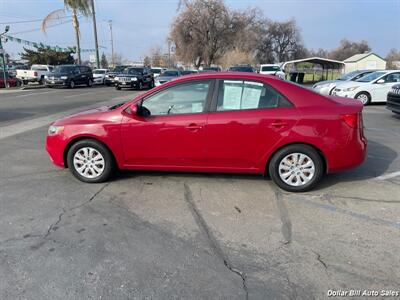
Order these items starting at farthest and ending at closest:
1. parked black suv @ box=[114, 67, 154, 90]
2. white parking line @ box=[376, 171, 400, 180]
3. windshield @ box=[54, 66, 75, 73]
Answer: windshield @ box=[54, 66, 75, 73], parked black suv @ box=[114, 67, 154, 90], white parking line @ box=[376, 171, 400, 180]

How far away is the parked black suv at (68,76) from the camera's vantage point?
2372 centimetres

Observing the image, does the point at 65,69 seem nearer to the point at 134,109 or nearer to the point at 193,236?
the point at 134,109

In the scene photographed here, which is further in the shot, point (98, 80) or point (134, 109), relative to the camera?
point (98, 80)

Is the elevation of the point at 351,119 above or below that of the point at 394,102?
above

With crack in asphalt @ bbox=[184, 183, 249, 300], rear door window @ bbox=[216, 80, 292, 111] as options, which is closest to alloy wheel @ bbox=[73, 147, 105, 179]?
crack in asphalt @ bbox=[184, 183, 249, 300]

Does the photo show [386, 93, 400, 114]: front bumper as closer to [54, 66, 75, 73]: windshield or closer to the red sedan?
the red sedan

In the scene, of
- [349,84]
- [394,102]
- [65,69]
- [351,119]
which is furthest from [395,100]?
[65,69]

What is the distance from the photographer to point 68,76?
24078 mm

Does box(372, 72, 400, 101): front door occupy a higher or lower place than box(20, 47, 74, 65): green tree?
lower

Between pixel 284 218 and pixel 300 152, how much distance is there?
3.26 ft

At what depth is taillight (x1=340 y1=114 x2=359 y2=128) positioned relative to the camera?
4.22 meters

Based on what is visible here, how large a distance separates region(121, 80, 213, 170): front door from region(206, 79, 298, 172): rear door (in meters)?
0.16

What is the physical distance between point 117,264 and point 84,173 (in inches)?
85.9

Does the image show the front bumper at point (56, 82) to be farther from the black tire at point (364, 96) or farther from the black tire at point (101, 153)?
the black tire at point (101, 153)
